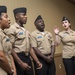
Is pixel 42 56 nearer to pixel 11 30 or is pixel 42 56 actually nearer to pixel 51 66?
pixel 51 66

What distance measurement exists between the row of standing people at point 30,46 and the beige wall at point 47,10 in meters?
0.59

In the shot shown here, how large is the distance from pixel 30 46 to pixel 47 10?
1.89 metres

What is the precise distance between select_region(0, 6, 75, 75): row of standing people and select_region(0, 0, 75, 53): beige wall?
592 mm

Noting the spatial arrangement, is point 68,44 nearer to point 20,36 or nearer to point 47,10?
point 20,36

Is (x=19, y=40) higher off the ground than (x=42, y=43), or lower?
higher

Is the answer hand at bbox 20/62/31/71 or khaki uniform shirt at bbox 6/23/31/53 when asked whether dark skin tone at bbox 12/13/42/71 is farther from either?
khaki uniform shirt at bbox 6/23/31/53

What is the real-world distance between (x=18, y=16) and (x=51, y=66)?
3.54ft

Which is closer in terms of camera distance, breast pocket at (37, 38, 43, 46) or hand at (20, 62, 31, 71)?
hand at (20, 62, 31, 71)

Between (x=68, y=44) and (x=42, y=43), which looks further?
(x=68, y=44)

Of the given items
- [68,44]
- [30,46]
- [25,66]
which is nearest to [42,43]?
[30,46]

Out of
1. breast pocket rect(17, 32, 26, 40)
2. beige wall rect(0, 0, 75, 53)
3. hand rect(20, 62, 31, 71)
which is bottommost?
hand rect(20, 62, 31, 71)

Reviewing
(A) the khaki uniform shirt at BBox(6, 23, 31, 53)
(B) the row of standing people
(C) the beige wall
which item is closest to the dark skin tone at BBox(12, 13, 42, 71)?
(B) the row of standing people

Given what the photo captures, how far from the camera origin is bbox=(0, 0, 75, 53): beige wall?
13.2 ft

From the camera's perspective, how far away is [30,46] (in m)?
3.34
